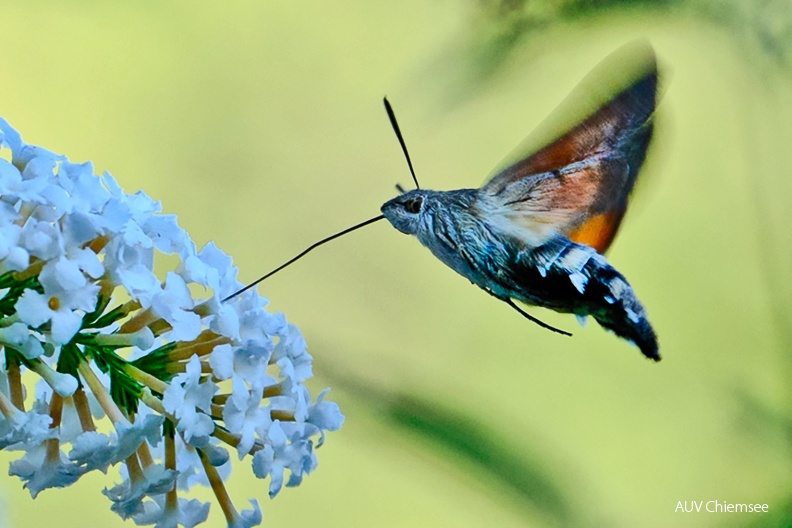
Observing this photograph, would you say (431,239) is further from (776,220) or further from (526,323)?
(776,220)

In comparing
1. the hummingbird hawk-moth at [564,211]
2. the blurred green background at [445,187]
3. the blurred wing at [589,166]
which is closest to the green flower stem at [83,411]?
the hummingbird hawk-moth at [564,211]

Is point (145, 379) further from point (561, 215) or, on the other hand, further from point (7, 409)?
point (561, 215)

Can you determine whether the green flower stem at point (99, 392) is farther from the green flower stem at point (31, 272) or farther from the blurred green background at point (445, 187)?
the blurred green background at point (445, 187)

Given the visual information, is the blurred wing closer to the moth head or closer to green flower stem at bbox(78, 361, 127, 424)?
the moth head

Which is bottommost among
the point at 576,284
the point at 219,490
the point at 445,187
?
the point at 219,490

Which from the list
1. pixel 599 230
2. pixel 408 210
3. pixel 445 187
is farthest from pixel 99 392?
pixel 445 187

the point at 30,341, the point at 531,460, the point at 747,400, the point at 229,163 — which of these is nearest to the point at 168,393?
the point at 30,341

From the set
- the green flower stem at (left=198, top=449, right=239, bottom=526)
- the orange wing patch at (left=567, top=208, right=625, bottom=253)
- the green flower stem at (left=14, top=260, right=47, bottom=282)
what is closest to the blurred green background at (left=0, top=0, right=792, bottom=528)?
the orange wing patch at (left=567, top=208, right=625, bottom=253)
